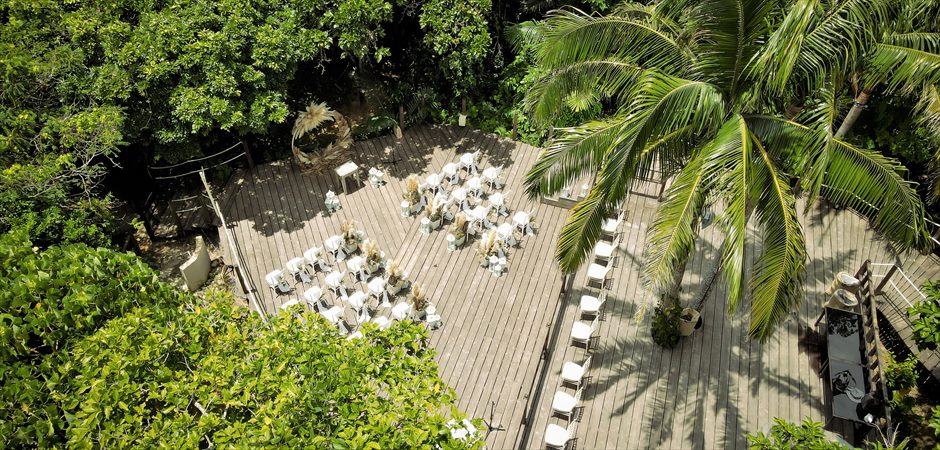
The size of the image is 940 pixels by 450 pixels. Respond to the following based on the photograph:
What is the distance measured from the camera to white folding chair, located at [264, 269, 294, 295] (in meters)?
14.6

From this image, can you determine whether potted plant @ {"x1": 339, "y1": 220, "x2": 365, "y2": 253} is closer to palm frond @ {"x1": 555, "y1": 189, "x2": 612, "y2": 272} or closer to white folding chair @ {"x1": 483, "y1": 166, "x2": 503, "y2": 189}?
white folding chair @ {"x1": 483, "y1": 166, "x2": 503, "y2": 189}

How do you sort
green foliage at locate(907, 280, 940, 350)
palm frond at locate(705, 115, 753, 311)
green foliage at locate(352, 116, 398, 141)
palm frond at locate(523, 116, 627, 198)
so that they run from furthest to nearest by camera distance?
green foliage at locate(352, 116, 398, 141), green foliage at locate(907, 280, 940, 350), palm frond at locate(523, 116, 627, 198), palm frond at locate(705, 115, 753, 311)

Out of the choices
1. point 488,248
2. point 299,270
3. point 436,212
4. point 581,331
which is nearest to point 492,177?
point 436,212

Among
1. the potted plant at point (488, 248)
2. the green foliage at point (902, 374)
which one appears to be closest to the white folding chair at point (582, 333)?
the potted plant at point (488, 248)

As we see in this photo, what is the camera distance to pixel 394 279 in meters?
14.2

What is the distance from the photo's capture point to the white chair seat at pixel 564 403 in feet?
37.5

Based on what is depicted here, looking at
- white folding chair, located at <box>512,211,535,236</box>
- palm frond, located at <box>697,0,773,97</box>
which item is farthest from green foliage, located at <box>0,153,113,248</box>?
palm frond, located at <box>697,0,773,97</box>

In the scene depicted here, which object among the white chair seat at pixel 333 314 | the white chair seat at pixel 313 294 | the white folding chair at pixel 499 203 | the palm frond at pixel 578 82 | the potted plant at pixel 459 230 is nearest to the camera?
the palm frond at pixel 578 82

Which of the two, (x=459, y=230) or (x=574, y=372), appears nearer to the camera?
(x=574, y=372)

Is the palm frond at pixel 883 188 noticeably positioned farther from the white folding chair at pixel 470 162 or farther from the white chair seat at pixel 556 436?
the white folding chair at pixel 470 162

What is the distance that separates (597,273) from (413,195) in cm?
590

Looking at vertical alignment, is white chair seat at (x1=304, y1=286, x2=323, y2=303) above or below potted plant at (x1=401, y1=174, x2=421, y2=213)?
below

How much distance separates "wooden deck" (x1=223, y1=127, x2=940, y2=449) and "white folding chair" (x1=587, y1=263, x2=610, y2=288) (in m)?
0.32

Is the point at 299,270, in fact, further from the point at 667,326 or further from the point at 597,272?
the point at 667,326
